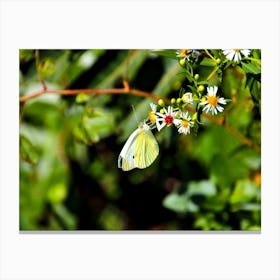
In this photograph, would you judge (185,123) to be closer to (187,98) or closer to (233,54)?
(187,98)

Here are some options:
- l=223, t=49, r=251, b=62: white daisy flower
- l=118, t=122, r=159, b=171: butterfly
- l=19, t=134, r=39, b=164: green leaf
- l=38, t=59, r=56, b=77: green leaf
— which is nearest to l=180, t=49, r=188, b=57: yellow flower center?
l=223, t=49, r=251, b=62: white daisy flower

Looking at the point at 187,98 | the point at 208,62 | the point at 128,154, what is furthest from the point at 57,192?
the point at 208,62

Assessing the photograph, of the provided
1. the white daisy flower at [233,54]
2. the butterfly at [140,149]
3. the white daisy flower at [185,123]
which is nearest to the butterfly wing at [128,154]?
the butterfly at [140,149]

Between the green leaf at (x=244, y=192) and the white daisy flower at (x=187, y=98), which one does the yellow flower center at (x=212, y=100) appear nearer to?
the white daisy flower at (x=187, y=98)

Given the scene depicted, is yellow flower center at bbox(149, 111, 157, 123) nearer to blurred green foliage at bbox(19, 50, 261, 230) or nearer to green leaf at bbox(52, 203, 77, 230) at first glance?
blurred green foliage at bbox(19, 50, 261, 230)
